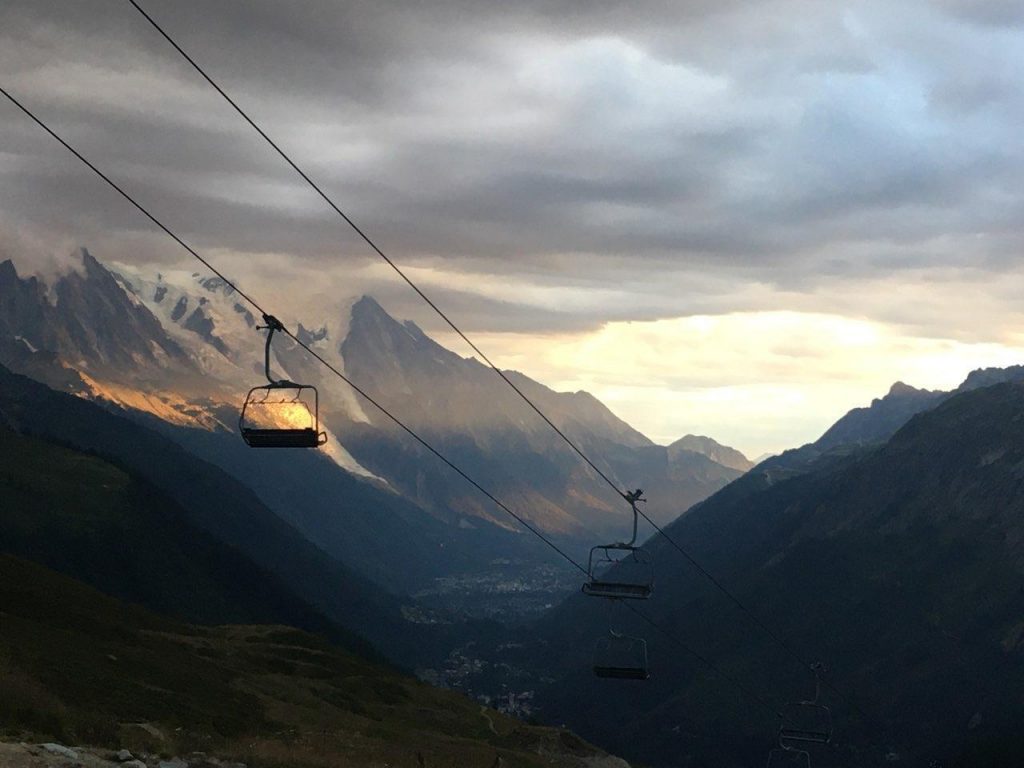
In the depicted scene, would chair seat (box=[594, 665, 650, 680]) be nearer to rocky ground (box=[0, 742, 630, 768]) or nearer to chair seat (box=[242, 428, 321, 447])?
rocky ground (box=[0, 742, 630, 768])

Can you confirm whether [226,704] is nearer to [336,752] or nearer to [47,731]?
[336,752]

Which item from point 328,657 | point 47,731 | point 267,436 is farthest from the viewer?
point 328,657

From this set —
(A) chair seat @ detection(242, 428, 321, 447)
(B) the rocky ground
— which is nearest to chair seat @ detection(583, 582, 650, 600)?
(B) the rocky ground

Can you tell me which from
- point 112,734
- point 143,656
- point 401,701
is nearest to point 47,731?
point 112,734

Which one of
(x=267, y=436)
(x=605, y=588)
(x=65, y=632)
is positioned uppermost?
(x=267, y=436)

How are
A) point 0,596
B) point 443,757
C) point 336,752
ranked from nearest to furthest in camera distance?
1. point 336,752
2. point 443,757
3. point 0,596

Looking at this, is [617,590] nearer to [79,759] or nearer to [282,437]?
[282,437]

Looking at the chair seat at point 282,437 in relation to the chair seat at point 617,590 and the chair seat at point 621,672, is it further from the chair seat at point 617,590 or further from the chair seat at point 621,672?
the chair seat at point 621,672

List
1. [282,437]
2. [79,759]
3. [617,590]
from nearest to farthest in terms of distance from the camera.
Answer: [79,759] < [282,437] < [617,590]

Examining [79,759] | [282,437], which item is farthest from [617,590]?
[79,759]

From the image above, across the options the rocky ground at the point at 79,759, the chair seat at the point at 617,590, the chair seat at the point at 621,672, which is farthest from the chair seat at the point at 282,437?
the chair seat at the point at 621,672

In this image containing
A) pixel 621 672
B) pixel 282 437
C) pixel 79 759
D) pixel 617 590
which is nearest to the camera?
pixel 79 759
